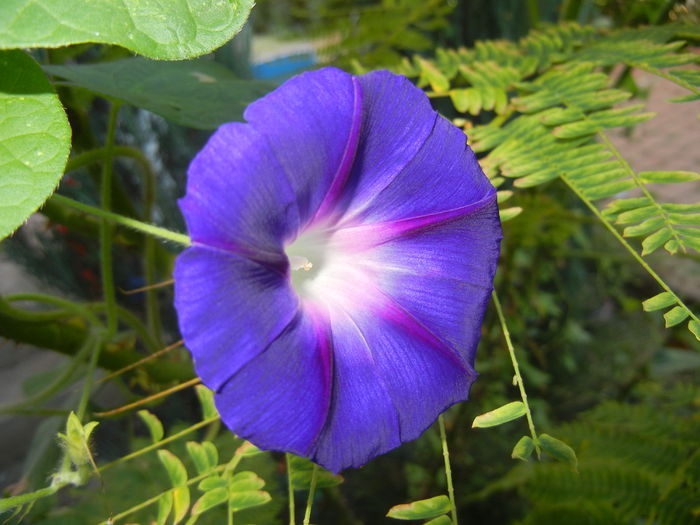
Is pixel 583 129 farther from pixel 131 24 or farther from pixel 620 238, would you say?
pixel 131 24

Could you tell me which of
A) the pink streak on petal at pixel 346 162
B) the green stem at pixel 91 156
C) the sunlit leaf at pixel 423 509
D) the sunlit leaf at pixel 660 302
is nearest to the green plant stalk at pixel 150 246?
the green stem at pixel 91 156

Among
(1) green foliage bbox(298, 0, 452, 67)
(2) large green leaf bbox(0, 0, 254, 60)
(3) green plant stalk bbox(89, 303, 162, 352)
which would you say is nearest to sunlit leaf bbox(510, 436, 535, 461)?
(2) large green leaf bbox(0, 0, 254, 60)

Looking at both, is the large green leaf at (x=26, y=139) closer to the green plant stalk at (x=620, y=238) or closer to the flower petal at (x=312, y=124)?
the flower petal at (x=312, y=124)

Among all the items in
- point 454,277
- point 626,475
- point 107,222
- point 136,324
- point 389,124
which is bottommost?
A: point 626,475

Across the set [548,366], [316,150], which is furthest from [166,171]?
[316,150]

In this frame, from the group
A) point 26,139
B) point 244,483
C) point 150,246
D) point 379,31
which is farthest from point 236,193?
point 379,31
